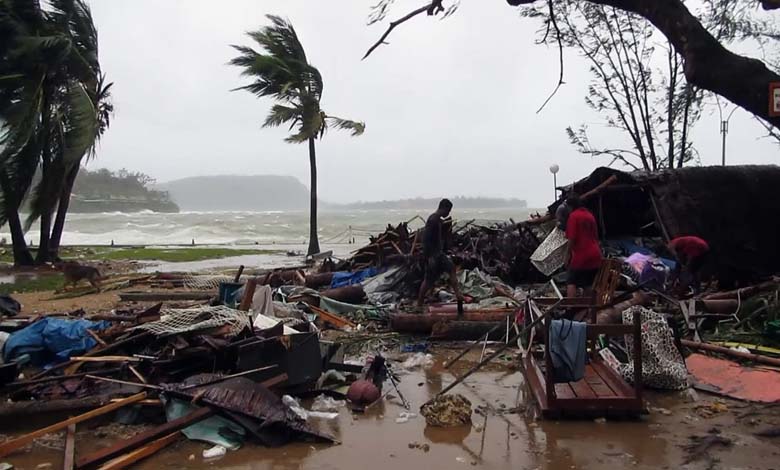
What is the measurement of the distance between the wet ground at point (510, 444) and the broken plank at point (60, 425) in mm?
136

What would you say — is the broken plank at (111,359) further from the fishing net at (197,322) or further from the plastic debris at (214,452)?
the plastic debris at (214,452)

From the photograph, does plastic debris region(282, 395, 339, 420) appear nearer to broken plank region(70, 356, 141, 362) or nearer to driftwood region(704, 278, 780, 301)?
broken plank region(70, 356, 141, 362)

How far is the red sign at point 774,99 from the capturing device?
2.83m

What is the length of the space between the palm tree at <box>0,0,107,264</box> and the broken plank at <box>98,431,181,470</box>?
1477 centimetres

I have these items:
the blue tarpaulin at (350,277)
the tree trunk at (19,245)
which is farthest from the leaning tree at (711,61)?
the tree trunk at (19,245)

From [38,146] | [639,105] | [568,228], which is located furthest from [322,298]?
[639,105]

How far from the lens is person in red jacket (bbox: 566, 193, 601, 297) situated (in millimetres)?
7309

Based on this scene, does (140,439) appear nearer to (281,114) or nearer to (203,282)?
(203,282)

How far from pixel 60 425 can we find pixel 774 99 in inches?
194

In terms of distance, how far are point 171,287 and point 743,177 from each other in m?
11.9

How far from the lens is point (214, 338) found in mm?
5570

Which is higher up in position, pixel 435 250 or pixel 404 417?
pixel 435 250

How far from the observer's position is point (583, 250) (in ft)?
24.1

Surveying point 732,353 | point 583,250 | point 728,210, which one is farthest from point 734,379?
point 728,210
